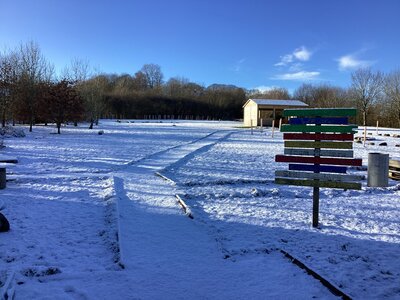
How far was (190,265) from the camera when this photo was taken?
4977 millimetres

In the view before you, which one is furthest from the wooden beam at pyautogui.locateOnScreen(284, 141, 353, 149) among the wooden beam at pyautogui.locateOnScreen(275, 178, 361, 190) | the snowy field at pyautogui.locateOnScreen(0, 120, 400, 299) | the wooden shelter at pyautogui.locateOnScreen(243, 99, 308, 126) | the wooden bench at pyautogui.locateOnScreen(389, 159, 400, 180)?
the wooden shelter at pyautogui.locateOnScreen(243, 99, 308, 126)

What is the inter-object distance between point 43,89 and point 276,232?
34.1m

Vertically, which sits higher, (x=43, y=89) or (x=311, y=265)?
(x=43, y=89)

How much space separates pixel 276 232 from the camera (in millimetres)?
6383

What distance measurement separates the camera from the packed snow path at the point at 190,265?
426 centimetres

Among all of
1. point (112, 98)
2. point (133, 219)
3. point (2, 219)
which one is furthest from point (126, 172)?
point (112, 98)

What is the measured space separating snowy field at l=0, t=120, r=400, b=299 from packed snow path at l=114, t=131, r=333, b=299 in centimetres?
1

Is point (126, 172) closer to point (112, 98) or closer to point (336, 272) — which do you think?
point (336, 272)

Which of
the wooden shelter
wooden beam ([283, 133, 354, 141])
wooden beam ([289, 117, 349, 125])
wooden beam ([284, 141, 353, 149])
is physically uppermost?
the wooden shelter

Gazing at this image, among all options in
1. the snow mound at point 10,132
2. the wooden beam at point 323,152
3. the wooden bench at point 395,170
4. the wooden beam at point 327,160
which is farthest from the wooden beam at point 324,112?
the snow mound at point 10,132

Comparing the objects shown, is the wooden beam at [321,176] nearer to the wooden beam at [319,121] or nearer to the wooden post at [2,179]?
the wooden beam at [319,121]

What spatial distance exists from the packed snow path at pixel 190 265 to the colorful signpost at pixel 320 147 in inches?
76.8

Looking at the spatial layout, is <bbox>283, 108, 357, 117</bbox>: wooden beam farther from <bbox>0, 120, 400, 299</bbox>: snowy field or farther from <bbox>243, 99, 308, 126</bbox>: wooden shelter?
<bbox>243, 99, 308, 126</bbox>: wooden shelter

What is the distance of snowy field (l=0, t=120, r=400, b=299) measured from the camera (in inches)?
170
